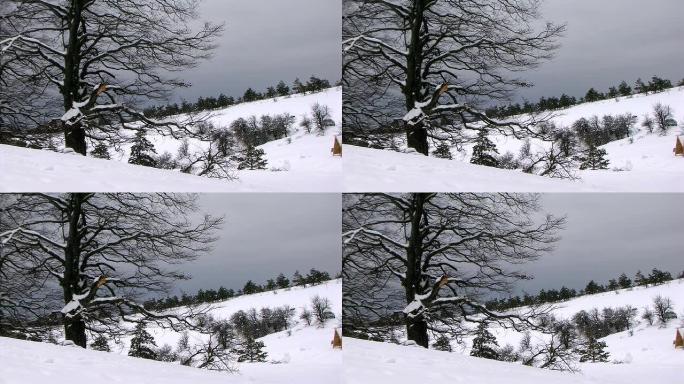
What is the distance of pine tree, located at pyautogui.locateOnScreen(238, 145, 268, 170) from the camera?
17.2 feet

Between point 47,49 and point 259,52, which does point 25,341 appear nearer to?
point 47,49

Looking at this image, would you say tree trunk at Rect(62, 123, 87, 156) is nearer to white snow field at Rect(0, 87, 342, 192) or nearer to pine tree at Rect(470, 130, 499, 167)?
white snow field at Rect(0, 87, 342, 192)

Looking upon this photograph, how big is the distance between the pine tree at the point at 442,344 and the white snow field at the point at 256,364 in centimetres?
77

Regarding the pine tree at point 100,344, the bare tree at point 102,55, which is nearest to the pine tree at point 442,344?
the bare tree at point 102,55

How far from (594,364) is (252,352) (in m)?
2.62

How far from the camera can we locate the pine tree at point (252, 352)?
546 centimetres

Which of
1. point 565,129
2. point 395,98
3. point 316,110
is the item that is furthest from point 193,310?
point 565,129

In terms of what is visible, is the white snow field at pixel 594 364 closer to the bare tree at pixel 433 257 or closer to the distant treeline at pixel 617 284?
the distant treeline at pixel 617 284

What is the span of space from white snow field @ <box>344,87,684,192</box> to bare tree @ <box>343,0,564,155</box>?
1.07 feet

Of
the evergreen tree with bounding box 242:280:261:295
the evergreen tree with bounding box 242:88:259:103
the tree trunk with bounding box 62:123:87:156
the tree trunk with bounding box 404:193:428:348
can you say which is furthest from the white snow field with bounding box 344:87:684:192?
the tree trunk with bounding box 62:123:87:156

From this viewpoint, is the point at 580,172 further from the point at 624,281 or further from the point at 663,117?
the point at 624,281

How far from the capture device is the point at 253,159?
5.26 m

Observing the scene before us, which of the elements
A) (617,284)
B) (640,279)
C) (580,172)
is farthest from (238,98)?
(640,279)

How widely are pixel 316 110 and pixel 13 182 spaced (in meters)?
2.23
